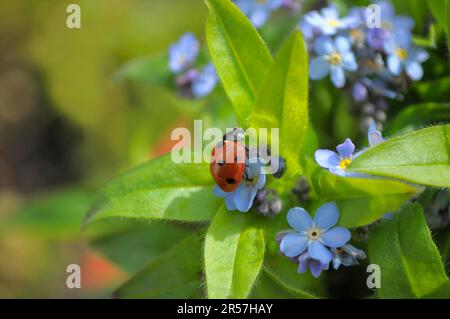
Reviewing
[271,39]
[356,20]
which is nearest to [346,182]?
[356,20]

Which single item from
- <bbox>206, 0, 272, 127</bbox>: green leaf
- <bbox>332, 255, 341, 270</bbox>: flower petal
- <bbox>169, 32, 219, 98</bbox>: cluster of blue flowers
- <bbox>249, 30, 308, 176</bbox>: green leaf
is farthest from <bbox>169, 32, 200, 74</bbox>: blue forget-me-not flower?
<bbox>332, 255, 341, 270</bbox>: flower petal

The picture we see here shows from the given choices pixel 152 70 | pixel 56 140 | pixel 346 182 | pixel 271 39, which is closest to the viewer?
pixel 346 182

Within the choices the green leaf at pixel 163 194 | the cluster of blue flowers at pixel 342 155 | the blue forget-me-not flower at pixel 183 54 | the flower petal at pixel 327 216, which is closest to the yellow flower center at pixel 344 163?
the cluster of blue flowers at pixel 342 155

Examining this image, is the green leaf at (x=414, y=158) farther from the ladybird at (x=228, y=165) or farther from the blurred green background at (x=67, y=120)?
the blurred green background at (x=67, y=120)

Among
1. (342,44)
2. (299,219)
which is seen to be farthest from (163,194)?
(342,44)
